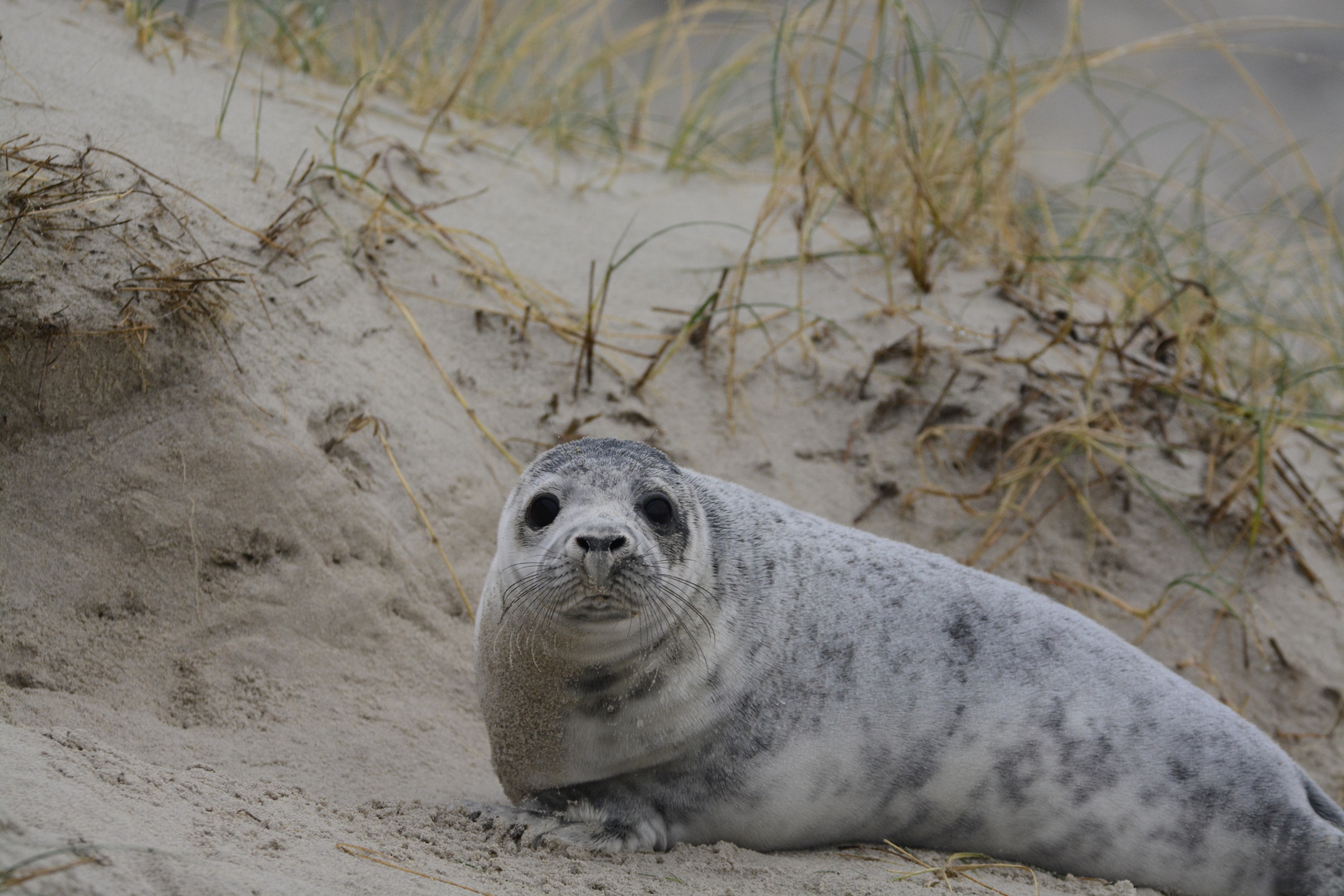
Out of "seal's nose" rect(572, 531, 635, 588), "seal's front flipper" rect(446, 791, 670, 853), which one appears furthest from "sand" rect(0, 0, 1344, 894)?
"seal's nose" rect(572, 531, 635, 588)

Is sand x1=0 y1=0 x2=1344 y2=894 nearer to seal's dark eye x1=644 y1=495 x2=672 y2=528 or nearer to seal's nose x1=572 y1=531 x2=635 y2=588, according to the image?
seal's nose x1=572 y1=531 x2=635 y2=588

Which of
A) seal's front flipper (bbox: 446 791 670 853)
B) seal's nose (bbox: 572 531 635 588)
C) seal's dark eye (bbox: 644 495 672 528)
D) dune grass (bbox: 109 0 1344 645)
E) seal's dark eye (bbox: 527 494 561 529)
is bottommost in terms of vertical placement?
seal's front flipper (bbox: 446 791 670 853)

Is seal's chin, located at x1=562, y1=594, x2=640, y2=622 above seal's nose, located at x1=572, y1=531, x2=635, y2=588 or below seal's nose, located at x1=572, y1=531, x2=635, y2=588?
below

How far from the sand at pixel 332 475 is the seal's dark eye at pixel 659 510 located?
0.75m

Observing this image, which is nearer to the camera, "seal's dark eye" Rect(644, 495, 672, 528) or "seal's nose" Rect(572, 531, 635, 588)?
"seal's nose" Rect(572, 531, 635, 588)

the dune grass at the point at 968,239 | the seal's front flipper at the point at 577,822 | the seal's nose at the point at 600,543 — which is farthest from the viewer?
the dune grass at the point at 968,239

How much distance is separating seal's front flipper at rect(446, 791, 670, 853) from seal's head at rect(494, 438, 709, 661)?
14.7 inches

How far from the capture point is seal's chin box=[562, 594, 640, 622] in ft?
7.63

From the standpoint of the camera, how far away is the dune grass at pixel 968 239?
427cm

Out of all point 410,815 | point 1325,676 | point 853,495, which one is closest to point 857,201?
point 853,495

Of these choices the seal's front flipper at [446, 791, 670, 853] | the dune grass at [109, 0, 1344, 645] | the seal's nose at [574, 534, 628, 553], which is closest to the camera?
the seal's nose at [574, 534, 628, 553]

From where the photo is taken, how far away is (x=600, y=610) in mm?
2346

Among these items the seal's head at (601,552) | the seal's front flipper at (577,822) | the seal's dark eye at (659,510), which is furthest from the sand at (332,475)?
the seal's dark eye at (659,510)

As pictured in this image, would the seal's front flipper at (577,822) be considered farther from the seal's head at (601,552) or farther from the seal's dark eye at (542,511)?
the seal's dark eye at (542,511)
